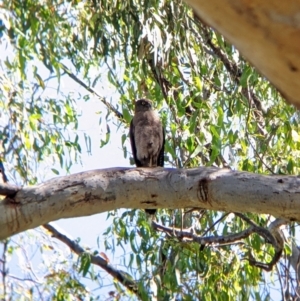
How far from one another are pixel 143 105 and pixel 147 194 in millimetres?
2494

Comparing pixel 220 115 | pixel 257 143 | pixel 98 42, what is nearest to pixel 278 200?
pixel 220 115

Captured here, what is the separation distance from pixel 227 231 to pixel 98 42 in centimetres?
141

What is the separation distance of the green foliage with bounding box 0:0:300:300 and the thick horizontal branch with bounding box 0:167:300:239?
106 centimetres

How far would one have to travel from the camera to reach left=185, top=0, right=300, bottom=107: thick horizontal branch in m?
1.04

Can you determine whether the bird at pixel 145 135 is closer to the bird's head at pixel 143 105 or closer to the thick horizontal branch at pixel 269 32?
the bird's head at pixel 143 105

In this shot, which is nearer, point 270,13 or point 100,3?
point 270,13

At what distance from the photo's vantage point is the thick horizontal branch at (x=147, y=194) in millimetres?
2668

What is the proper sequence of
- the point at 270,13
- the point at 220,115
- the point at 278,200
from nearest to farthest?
the point at 270,13
the point at 278,200
the point at 220,115

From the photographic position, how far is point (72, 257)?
5055mm

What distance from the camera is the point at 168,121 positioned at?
16.1 ft

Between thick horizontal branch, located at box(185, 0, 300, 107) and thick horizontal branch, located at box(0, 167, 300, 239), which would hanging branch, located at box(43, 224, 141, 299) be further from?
thick horizontal branch, located at box(185, 0, 300, 107)

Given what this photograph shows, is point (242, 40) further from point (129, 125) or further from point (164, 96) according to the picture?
point (129, 125)

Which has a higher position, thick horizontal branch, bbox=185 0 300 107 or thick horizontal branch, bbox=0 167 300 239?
thick horizontal branch, bbox=0 167 300 239

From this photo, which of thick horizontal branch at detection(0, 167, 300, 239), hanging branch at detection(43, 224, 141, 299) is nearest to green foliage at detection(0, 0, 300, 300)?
hanging branch at detection(43, 224, 141, 299)
